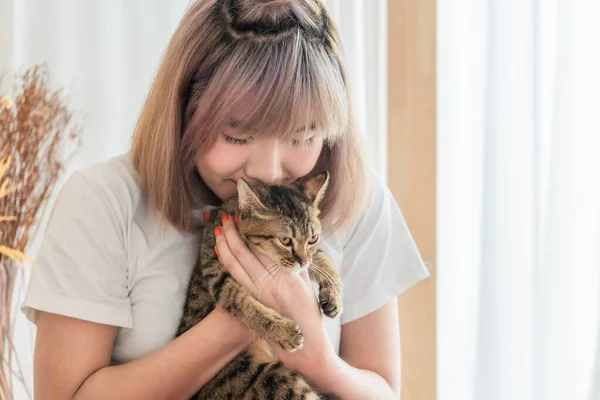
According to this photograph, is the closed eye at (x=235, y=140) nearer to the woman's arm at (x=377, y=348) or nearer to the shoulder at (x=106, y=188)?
the shoulder at (x=106, y=188)

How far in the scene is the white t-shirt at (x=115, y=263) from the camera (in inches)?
50.0

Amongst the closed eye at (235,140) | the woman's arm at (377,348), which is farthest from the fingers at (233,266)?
the woman's arm at (377,348)

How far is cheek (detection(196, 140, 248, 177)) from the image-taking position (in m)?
1.29

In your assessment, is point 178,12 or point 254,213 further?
point 178,12

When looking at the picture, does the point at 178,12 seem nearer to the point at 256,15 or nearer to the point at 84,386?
the point at 256,15

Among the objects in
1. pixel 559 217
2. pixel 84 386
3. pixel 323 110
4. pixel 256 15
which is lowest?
pixel 84 386

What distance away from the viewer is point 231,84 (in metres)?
1.24

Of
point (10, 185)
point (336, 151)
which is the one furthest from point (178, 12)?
point (336, 151)

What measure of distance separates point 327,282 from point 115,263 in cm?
43

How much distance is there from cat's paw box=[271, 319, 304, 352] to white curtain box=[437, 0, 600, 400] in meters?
0.86

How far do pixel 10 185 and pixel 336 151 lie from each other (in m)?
0.88

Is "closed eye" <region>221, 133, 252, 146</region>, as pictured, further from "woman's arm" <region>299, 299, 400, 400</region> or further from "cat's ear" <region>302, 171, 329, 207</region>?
"woman's arm" <region>299, 299, 400, 400</region>

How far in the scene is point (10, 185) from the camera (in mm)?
1753

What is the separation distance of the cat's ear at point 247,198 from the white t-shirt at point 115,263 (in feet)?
0.54
